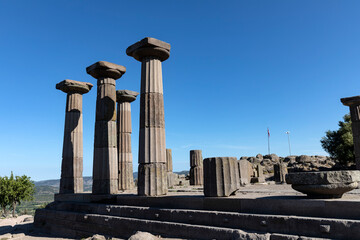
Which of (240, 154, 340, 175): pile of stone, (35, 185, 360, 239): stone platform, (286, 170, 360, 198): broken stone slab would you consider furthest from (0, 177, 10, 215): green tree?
(286, 170, 360, 198): broken stone slab

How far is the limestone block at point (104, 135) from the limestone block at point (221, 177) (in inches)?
210

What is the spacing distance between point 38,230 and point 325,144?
34.4 metres

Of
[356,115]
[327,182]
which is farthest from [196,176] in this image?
[327,182]

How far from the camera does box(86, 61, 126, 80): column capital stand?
11.7 meters

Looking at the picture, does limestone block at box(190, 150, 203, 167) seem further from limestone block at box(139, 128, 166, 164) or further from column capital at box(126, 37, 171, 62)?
column capital at box(126, 37, 171, 62)

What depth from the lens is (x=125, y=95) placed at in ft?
53.4

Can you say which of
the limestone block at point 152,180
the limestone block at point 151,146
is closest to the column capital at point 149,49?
the limestone block at point 151,146

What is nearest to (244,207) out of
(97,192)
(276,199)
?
(276,199)

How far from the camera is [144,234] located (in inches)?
272

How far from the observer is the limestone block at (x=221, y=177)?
766cm

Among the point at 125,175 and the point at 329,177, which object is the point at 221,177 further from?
the point at 125,175

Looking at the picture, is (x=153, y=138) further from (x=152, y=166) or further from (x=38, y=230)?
(x=38, y=230)

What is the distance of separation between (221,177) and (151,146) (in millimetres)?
2966

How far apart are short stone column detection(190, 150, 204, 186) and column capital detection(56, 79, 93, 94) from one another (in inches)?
411
